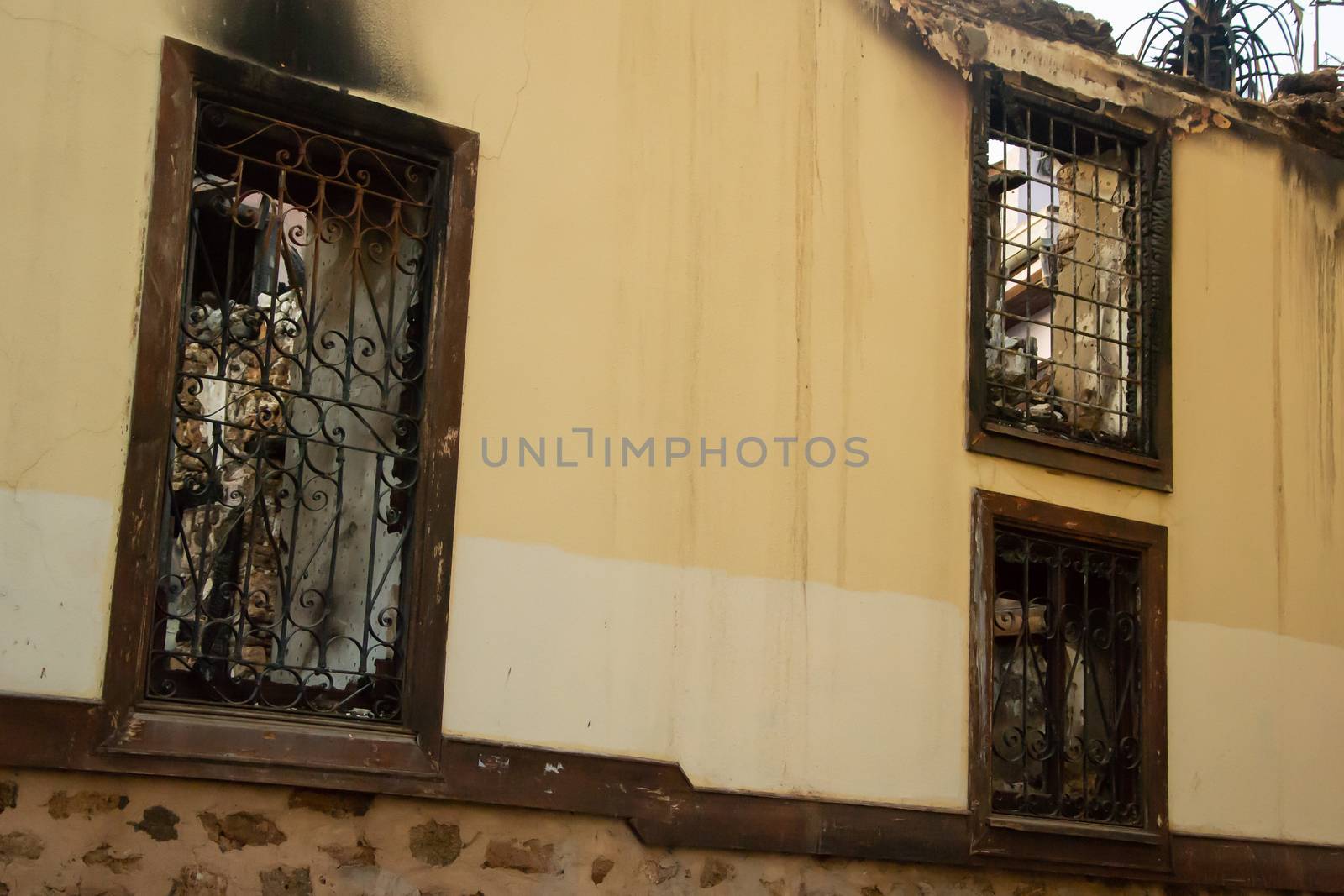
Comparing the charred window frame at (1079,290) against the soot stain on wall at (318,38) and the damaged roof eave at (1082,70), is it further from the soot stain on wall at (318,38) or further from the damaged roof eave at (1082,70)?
the soot stain on wall at (318,38)

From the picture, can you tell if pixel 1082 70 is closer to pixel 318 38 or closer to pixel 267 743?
pixel 318 38

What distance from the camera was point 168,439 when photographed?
5.89m

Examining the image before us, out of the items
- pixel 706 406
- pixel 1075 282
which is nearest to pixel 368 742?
pixel 706 406

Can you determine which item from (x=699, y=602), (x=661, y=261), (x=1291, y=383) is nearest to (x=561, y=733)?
(x=699, y=602)

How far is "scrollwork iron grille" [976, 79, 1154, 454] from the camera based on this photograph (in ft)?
27.5

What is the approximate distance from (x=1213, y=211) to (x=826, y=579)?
326 centimetres

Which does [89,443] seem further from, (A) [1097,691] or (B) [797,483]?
(A) [1097,691]

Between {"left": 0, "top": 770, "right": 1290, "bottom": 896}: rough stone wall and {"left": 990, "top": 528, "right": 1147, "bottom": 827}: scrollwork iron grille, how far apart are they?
4.51 feet

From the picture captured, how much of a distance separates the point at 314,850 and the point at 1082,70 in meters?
5.40

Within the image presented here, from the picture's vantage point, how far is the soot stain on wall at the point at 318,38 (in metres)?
6.22

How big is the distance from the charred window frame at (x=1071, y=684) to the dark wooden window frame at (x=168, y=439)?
266 centimetres

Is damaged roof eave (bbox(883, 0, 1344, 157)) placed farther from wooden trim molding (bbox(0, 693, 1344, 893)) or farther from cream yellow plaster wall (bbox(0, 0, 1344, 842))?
wooden trim molding (bbox(0, 693, 1344, 893))

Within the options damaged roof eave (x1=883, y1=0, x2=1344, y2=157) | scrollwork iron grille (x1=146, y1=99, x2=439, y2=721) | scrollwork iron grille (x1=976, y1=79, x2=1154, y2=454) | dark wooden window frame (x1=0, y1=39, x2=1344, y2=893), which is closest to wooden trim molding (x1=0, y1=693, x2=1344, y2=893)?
dark wooden window frame (x1=0, y1=39, x2=1344, y2=893)

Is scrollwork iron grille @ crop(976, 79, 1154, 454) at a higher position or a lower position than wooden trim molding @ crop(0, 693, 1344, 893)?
higher
